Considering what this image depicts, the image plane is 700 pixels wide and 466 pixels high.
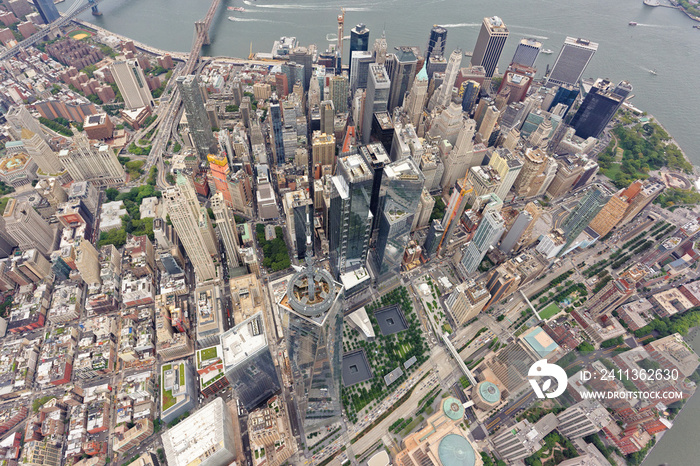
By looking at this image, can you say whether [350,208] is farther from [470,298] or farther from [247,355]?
[470,298]

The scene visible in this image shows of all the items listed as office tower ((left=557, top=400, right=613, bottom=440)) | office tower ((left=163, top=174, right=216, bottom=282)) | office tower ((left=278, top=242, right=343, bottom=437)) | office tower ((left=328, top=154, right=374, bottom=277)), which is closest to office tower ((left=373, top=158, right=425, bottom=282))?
office tower ((left=328, top=154, right=374, bottom=277))

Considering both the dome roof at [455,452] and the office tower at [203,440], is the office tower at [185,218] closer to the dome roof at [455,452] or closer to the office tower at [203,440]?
the office tower at [203,440]

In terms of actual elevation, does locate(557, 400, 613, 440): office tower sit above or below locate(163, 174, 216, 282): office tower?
below

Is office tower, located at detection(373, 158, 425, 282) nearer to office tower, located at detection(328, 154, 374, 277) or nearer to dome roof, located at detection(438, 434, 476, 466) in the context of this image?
office tower, located at detection(328, 154, 374, 277)

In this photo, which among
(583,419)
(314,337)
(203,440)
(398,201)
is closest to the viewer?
(314,337)

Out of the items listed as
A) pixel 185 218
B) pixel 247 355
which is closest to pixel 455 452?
pixel 247 355
